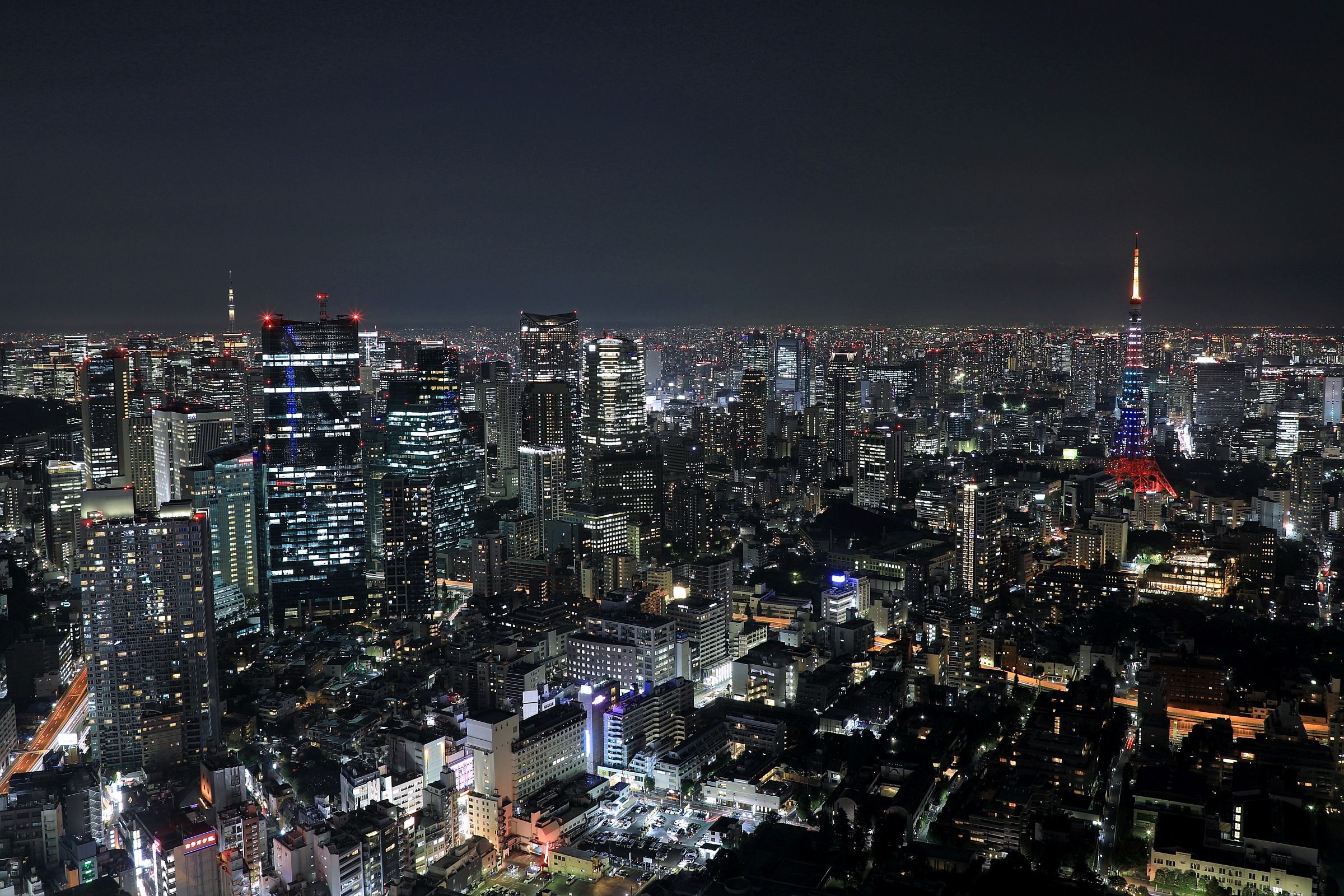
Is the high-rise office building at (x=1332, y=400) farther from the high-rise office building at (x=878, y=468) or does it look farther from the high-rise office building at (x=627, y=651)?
the high-rise office building at (x=627, y=651)

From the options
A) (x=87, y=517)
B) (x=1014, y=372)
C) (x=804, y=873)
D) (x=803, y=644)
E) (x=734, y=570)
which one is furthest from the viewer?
(x=1014, y=372)


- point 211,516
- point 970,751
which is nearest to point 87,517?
point 211,516

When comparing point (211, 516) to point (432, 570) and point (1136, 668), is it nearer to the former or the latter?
point (432, 570)

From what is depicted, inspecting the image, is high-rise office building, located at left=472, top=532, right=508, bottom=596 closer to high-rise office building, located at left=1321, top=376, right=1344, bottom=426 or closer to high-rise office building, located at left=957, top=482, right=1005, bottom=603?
high-rise office building, located at left=957, top=482, right=1005, bottom=603

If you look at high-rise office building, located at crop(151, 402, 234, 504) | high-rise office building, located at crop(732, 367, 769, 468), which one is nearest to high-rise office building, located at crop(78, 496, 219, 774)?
high-rise office building, located at crop(151, 402, 234, 504)

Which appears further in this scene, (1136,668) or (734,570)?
(734,570)

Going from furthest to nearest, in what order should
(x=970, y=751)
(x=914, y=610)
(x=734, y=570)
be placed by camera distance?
1. (x=734, y=570)
2. (x=914, y=610)
3. (x=970, y=751)
